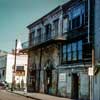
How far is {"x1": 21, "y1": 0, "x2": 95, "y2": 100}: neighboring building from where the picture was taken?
109 feet

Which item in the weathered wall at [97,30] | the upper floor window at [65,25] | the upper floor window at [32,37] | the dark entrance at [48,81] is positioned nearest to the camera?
the weathered wall at [97,30]

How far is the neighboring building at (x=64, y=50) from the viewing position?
3312cm

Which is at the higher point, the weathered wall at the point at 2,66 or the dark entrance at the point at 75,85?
the weathered wall at the point at 2,66

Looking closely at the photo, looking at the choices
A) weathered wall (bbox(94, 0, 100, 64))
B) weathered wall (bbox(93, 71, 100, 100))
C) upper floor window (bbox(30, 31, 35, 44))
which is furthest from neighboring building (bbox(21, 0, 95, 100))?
weathered wall (bbox(93, 71, 100, 100))

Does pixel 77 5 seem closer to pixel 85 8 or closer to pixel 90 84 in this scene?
pixel 85 8

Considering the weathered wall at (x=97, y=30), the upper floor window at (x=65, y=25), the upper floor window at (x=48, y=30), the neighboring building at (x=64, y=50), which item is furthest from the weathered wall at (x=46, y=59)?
the weathered wall at (x=97, y=30)

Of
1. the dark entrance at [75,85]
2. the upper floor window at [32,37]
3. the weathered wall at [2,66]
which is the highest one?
the upper floor window at [32,37]

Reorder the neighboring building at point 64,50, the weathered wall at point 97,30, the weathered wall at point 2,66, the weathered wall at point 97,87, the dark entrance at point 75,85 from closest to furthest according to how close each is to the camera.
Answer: the weathered wall at point 97,87 < the weathered wall at point 97,30 < the neighboring building at point 64,50 < the dark entrance at point 75,85 < the weathered wall at point 2,66

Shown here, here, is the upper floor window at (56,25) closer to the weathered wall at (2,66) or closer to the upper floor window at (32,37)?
the upper floor window at (32,37)

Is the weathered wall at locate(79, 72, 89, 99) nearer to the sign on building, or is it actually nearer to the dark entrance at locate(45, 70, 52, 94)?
the sign on building

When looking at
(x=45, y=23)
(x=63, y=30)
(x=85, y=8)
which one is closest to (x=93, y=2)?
(x=85, y=8)

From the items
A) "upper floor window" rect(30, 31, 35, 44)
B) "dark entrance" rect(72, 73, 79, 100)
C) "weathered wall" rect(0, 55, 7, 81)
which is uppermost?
"upper floor window" rect(30, 31, 35, 44)

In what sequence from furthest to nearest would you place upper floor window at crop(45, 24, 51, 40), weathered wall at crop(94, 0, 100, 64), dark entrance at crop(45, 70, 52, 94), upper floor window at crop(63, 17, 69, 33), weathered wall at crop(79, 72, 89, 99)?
upper floor window at crop(45, 24, 51, 40) < dark entrance at crop(45, 70, 52, 94) < upper floor window at crop(63, 17, 69, 33) < weathered wall at crop(79, 72, 89, 99) < weathered wall at crop(94, 0, 100, 64)

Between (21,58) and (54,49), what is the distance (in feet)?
109
